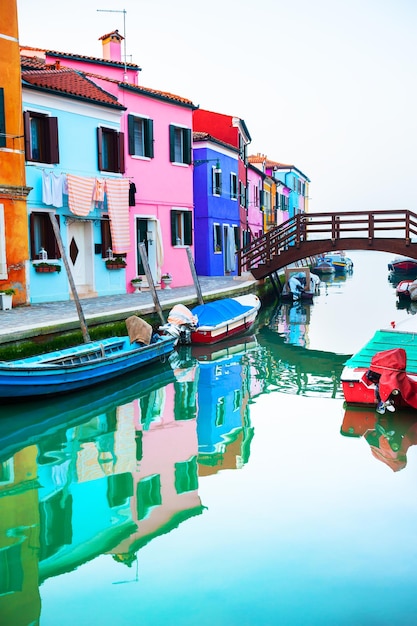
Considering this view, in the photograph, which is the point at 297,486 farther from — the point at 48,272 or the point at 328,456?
the point at 48,272

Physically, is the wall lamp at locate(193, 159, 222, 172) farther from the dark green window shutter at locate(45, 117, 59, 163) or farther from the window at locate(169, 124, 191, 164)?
the dark green window shutter at locate(45, 117, 59, 163)

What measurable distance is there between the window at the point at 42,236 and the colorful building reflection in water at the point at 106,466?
5.45 metres

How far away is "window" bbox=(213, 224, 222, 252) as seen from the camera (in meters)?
26.8

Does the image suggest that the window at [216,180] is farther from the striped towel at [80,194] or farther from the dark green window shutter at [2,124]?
the dark green window shutter at [2,124]

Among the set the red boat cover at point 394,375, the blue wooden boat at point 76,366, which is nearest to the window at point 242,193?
the blue wooden boat at point 76,366

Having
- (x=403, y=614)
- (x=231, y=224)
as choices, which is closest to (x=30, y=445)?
(x=403, y=614)

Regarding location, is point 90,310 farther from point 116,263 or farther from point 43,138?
point 43,138

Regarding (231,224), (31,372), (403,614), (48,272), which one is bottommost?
(403,614)

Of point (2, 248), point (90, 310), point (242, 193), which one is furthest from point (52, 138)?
point (242, 193)

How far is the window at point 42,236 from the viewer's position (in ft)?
52.4

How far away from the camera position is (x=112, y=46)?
23312 mm

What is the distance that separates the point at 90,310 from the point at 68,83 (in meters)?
6.73

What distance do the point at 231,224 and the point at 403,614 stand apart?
2507cm

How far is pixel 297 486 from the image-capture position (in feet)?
22.8
